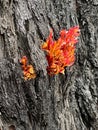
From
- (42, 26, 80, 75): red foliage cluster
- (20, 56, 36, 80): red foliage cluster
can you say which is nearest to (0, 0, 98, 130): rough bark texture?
(20, 56, 36, 80): red foliage cluster

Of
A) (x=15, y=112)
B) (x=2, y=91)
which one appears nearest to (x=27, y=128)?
(x=15, y=112)

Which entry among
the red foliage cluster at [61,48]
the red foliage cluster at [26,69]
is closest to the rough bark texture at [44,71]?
the red foliage cluster at [26,69]

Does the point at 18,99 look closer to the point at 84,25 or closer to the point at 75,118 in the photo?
the point at 75,118

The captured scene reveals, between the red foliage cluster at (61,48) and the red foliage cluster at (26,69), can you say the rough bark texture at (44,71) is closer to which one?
the red foliage cluster at (26,69)

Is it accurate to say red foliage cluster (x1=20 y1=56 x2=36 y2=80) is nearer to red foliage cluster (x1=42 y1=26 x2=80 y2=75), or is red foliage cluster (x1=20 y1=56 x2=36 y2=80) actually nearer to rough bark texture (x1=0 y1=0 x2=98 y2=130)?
rough bark texture (x1=0 y1=0 x2=98 y2=130)

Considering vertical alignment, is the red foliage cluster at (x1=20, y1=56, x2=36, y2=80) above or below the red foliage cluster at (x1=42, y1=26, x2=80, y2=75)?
below
